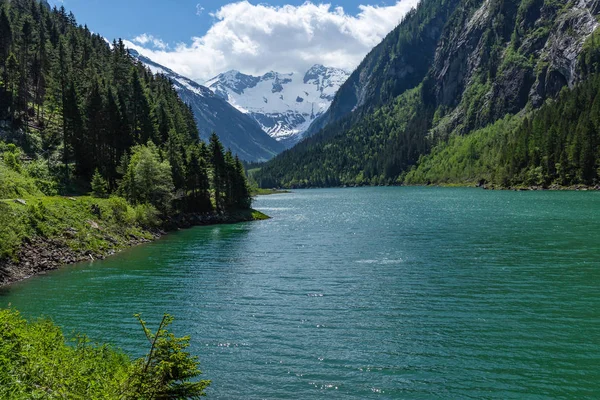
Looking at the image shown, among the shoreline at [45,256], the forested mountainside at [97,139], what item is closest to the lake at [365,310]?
the shoreline at [45,256]

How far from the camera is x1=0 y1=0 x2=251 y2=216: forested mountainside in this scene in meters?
83.3

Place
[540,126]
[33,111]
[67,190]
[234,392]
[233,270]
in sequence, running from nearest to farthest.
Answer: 1. [234,392]
2. [233,270]
3. [67,190]
4. [33,111]
5. [540,126]

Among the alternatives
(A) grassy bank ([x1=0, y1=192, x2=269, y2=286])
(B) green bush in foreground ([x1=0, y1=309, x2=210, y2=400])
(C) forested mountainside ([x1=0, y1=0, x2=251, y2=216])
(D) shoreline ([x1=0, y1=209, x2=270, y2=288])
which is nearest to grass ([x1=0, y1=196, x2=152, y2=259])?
(A) grassy bank ([x1=0, y1=192, x2=269, y2=286])

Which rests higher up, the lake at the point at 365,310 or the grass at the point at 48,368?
the grass at the point at 48,368

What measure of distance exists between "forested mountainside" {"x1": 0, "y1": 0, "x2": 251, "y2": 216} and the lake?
2707 centimetres

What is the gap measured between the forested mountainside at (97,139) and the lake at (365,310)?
27.1 m

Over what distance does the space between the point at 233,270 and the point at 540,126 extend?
181032 millimetres

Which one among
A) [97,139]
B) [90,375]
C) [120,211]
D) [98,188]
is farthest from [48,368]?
[97,139]

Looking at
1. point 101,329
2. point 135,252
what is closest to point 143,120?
point 135,252

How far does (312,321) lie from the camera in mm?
29062

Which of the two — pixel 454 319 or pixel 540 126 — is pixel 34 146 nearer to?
pixel 454 319

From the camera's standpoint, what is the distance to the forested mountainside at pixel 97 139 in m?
83.3

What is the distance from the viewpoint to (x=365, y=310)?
31.1 m

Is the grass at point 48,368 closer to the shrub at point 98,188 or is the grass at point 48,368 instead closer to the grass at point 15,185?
the grass at point 15,185
